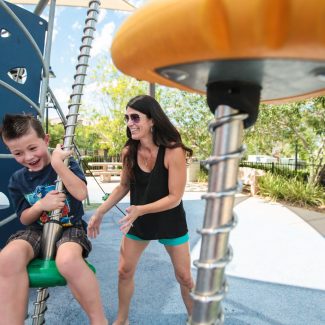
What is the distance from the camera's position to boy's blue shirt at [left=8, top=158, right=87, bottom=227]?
5.43 ft

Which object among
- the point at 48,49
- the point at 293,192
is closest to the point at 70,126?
the point at 48,49

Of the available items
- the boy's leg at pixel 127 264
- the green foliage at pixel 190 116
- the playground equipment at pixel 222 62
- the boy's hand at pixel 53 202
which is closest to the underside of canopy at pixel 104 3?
the boy's leg at pixel 127 264

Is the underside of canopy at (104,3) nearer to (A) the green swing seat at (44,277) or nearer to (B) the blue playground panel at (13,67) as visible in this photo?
(B) the blue playground panel at (13,67)

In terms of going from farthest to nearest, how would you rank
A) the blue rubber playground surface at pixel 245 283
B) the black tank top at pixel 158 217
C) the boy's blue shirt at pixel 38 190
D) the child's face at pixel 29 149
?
the blue rubber playground surface at pixel 245 283
the black tank top at pixel 158 217
the boy's blue shirt at pixel 38 190
the child's face at pixel 29 149

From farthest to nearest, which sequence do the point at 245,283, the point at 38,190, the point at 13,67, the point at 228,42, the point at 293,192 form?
the point at 293,192
the point at 245,283
the point at 13,67
the point at 38,190
the point at 228,42

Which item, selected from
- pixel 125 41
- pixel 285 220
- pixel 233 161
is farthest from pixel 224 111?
pixel 285 220

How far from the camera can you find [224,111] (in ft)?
1.79

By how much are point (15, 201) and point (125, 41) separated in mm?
1429

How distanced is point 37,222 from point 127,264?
→ 21.0 inches

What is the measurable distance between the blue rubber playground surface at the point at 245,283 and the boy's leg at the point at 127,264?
0.86 ft

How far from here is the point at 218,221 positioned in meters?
0.53

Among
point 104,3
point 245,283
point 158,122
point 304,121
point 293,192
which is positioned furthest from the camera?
point 304,121

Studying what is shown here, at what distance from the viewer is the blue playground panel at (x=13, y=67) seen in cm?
249

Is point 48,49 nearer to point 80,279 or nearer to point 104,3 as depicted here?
point 80,279
